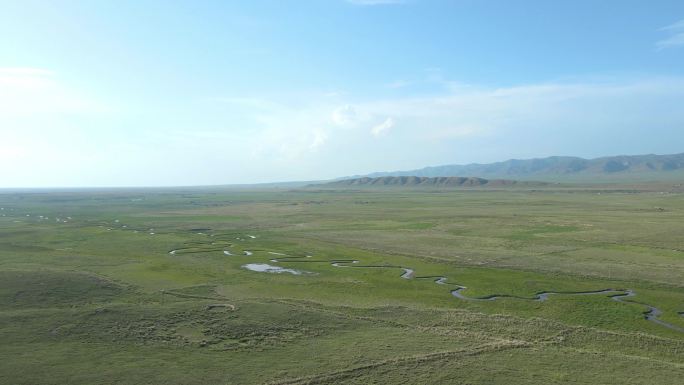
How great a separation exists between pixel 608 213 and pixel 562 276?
78475 mm

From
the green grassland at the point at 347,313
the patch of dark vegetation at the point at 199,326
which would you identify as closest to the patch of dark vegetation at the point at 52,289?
the green grassland at the point at 347,313

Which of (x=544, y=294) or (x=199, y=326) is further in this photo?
(x=544, y=294)

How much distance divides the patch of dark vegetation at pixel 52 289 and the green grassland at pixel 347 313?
0.23 meters

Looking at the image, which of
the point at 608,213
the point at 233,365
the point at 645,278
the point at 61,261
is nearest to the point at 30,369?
the point at 233,365

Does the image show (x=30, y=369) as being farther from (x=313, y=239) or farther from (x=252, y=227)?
(x=252, y=227)

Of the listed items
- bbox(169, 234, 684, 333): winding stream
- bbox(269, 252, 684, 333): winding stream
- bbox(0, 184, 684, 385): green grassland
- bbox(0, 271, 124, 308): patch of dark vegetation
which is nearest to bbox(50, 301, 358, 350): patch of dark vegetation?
bbox(0, 184, 684, 385): green grassland

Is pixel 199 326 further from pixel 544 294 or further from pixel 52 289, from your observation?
pixel 544 294

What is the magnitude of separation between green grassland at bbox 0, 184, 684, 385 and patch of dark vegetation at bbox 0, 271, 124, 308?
0.74 ft

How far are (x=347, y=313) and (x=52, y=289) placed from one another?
28538 mm

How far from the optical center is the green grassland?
94.2ft

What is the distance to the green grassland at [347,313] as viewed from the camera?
2870cm

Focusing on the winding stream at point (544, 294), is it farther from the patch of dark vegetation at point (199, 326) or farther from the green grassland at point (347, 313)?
the patch of dark vegetation at point (199, 326)

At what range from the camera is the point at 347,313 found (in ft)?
134

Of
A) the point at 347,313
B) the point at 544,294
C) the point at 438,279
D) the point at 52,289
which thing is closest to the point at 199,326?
the point at 347,313
